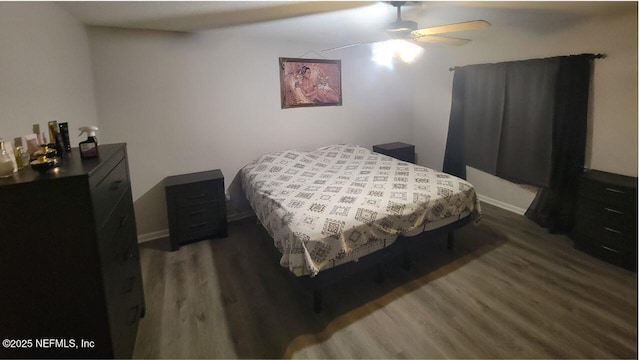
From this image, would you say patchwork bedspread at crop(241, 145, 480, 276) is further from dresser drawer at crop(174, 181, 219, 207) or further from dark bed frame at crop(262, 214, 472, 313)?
dresser drawer at crop(174, 181, 219, 207)

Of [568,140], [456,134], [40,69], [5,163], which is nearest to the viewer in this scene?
[5,163]

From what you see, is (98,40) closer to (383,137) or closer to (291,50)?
(291,50)

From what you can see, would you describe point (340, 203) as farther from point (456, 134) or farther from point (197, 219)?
point (456, 134)

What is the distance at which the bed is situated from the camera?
2111mm

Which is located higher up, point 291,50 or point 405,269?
point 291,50

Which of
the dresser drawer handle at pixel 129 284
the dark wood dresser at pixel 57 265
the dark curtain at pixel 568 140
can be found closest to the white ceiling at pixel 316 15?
the dark curtain at pixel 568 140

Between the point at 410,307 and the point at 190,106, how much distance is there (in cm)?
288

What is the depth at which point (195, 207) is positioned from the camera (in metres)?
3.20

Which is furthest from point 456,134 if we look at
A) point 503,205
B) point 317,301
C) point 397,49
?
point 317,301

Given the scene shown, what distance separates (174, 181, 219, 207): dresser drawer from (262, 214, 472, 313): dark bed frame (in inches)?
38.4

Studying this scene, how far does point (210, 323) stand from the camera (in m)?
2.12

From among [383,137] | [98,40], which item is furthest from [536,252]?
[98,40]

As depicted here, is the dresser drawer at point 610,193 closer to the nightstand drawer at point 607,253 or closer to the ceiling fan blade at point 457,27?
the nightstand drawer at point 607,253

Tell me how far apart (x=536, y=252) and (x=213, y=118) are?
350 centimetres
